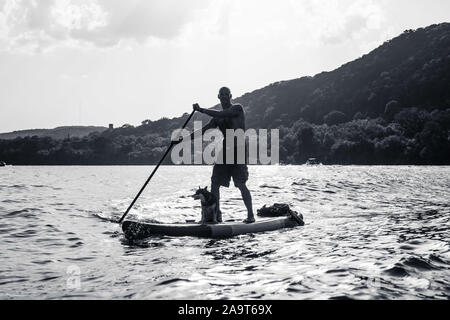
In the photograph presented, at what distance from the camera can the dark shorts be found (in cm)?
1186

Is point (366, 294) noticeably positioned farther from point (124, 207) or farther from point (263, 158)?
point (263, 158)

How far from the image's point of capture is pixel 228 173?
1195 centimetres

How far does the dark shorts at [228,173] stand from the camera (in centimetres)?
1186

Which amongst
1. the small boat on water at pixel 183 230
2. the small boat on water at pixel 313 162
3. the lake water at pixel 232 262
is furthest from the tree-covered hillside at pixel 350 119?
the small boat on water at pixel 183 230

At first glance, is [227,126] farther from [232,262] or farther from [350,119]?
[350,119]

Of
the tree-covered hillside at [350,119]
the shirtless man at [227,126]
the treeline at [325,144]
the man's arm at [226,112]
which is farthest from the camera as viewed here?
the tree-covered hillside at [350,119]

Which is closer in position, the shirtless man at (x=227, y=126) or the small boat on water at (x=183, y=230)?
the small boat on water at (x=183, y=230)

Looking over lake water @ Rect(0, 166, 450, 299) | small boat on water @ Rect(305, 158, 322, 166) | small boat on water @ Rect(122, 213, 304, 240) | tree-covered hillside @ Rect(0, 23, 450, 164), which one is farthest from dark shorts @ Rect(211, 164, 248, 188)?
small boat on water @ Rect(305, 158, 322, 166)

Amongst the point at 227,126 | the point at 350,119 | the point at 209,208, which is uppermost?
the point at 350,119

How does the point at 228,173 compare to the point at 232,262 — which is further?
the point at 228,173

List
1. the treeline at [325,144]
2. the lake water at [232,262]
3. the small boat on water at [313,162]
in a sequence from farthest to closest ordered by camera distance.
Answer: the small boat on water at [313,162] < the treeline at [325,144] < the lake water at [232,262]

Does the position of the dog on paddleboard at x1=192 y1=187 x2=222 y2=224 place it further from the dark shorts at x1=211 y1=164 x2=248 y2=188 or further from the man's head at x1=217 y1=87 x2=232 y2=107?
the man's head at x1=217 y1=87 x2=232 y2=107

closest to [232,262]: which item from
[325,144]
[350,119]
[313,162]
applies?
[313,162]

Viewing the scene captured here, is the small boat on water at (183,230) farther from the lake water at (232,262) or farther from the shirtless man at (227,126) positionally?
the shirtless man at (227,126)
